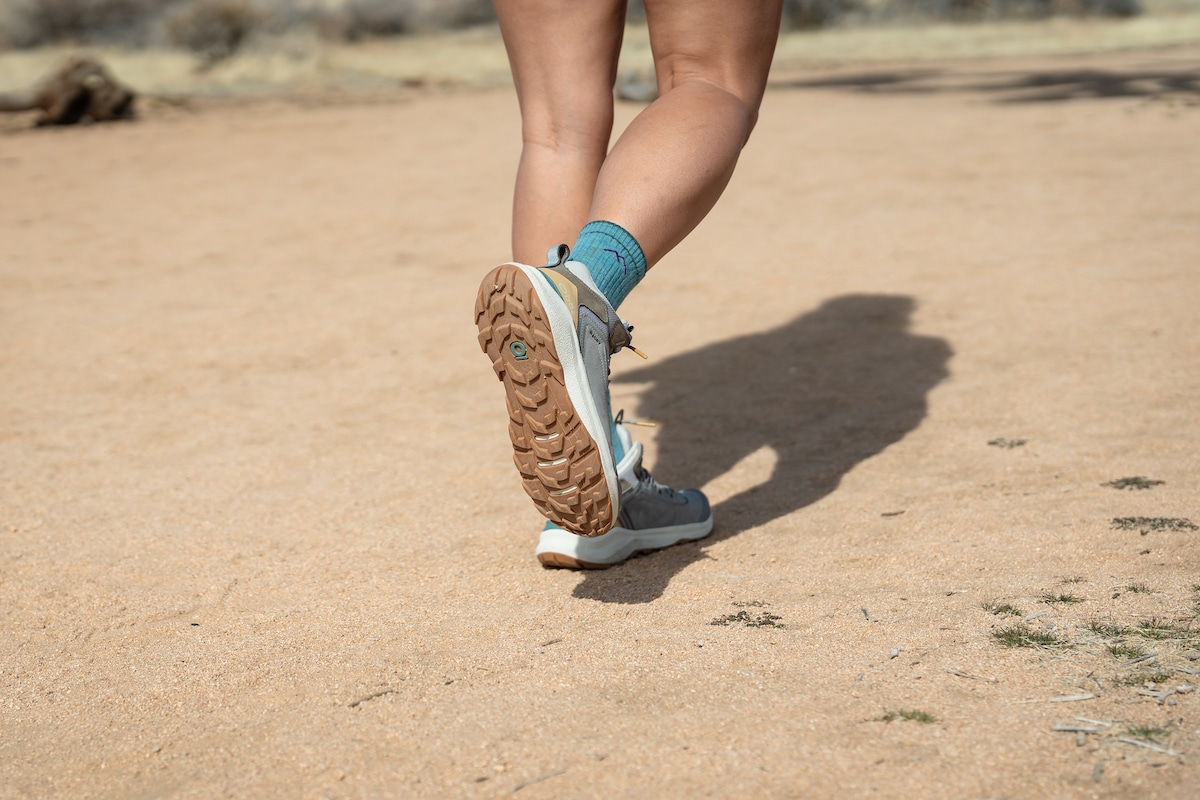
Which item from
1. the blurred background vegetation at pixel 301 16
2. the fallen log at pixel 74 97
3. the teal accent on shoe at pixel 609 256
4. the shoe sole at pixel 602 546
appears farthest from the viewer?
the blurred background vegetation at pixel 301 16

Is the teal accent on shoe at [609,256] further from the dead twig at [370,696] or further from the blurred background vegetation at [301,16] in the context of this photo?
the blurred background vegetation at [301,16]

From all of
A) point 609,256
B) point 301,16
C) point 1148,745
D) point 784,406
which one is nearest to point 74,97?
point 301,16

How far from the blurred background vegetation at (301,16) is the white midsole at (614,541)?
44.0ft

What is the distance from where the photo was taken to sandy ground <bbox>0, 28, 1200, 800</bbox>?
1185 millimetres

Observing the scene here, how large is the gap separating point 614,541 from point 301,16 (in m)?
14.6

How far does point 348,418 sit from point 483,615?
113 centimetres

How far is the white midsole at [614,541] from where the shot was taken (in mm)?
1668

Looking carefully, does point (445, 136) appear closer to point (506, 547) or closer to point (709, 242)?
point (709, 242)

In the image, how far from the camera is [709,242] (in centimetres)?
421

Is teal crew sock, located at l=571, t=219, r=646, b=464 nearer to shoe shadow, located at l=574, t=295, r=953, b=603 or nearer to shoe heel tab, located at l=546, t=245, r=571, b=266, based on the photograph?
shoe heel tab, located at l=546, t=245, r=571, b=266

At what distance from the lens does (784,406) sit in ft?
8.29

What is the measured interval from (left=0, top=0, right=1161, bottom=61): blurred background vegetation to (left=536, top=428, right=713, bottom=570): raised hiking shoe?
13.4 meters

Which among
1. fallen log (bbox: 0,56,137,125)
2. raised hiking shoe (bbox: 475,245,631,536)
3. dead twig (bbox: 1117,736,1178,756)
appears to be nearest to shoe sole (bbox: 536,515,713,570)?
raised hiking shoe (bbox: 475,245,631,536)

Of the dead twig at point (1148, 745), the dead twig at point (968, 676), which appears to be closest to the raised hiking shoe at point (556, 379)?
the dead twig at point (968, 676)
